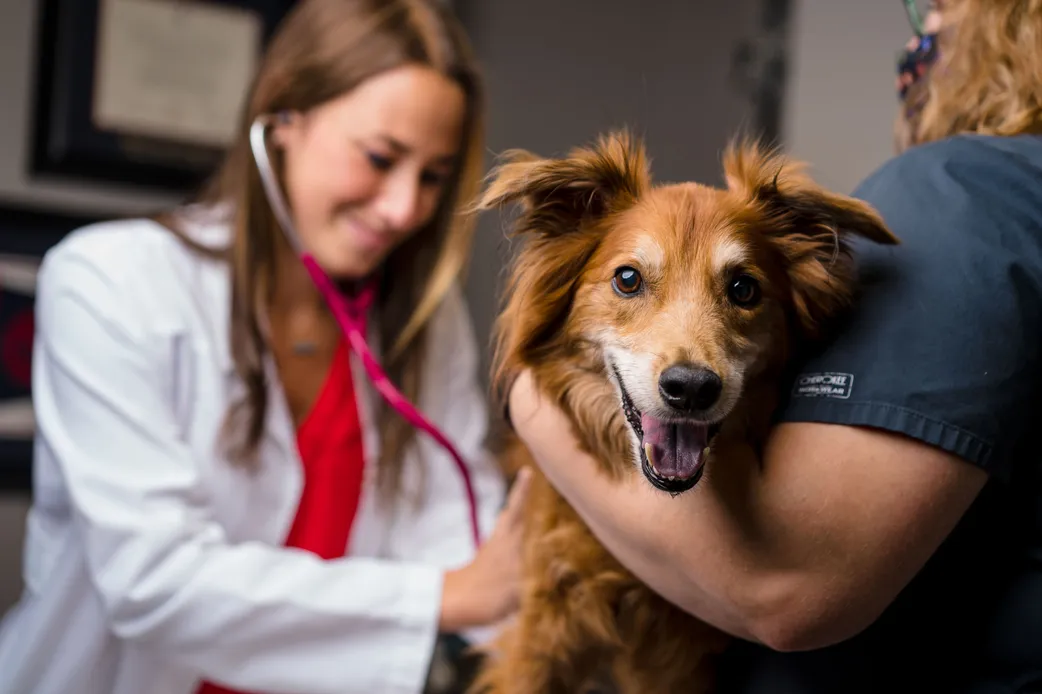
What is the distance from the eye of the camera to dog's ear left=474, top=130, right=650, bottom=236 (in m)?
0.96

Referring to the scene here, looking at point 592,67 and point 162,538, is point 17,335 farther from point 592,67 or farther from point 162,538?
point 592,67

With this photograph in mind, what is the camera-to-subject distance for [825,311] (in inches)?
36.1

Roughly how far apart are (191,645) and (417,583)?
33 cm

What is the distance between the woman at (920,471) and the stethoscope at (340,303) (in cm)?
57

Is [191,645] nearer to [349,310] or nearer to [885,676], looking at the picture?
[349,310]

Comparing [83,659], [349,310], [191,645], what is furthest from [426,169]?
[83,659]

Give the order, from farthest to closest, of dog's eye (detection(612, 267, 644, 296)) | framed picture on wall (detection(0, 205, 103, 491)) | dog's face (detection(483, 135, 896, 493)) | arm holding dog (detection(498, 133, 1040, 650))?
1. framed picture on wall (detection(0, 205, 103, 491))
2. dog's eye (detection(612, 267, 644, 296))
3. dog's face (detection(483, 135, 896, 493))
4. arm holding dog (detection(498, 133, 1040, 650))

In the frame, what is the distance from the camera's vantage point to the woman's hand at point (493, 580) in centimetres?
128

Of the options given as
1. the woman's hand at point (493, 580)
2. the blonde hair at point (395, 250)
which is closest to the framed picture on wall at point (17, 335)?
the blonde hair at point (395, 250)

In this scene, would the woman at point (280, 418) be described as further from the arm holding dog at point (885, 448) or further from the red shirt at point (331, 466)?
the arm holding dog at point (885, 448)

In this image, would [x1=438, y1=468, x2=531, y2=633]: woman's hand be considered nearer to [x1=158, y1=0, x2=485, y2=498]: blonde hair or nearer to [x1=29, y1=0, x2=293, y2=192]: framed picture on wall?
[x1=158, y1=0, x2=485, y2=498]: blonde hair

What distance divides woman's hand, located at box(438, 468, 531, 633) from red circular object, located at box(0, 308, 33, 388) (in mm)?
1320

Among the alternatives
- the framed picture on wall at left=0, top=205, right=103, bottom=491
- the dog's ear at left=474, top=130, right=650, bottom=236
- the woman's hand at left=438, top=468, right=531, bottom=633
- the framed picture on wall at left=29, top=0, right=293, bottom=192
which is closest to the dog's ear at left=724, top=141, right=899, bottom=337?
the dog's ear at left=474, top=130, right=650, bottom=236

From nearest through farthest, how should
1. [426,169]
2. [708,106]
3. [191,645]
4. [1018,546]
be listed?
[1018,546], [191,645], [426,169], [708,106]
